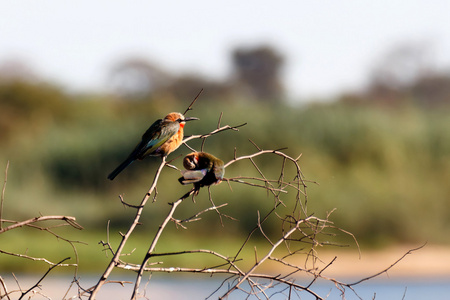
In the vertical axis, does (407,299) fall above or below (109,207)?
above

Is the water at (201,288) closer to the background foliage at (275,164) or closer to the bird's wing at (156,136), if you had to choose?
the background foliage at (275,164)

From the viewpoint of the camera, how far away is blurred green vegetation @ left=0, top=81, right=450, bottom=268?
17031mm

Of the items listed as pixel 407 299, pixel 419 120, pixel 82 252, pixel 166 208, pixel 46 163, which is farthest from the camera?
pixel 419 120

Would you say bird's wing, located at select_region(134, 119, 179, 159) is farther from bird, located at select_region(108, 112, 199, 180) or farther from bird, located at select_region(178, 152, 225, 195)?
bird, located at select_region(178, 152, 225, 195)

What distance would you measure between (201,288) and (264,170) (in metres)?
3.80

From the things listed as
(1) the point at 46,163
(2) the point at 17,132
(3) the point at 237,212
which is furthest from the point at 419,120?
(2) the point at 17,132

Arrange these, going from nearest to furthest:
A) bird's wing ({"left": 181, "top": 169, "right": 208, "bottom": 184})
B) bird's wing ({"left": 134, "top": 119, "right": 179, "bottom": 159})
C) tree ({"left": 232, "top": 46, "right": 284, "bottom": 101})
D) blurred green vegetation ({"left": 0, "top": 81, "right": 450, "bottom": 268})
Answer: bird's wing ({"left": 181, "top": 169, "right": 208, "bottom": 184}), bird's wing ({"left": 134, "top": 119, "right": 179, "bottom": 159}), blurred green vegetation ({"left": 0, "top": 81, "right": 450, "bottom": 268}), tree ({"left": 232, "top": 46, "right": 284, "bottom": 101})

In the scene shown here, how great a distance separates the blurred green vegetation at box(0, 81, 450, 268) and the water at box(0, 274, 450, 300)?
102 centimetres

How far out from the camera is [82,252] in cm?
1587

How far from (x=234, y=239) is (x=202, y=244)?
2.03 feet

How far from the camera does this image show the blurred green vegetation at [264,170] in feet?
55.9

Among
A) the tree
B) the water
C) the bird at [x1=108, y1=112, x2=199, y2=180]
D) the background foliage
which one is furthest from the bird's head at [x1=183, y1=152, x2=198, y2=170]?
the tree

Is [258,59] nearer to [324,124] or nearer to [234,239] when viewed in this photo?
[324,124]

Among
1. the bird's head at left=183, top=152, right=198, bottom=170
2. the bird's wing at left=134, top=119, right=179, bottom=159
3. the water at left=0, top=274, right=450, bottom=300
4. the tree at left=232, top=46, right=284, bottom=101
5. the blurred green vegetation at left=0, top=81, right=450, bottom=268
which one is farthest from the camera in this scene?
the tree at left=232, top=46, right=284, bottom=101
